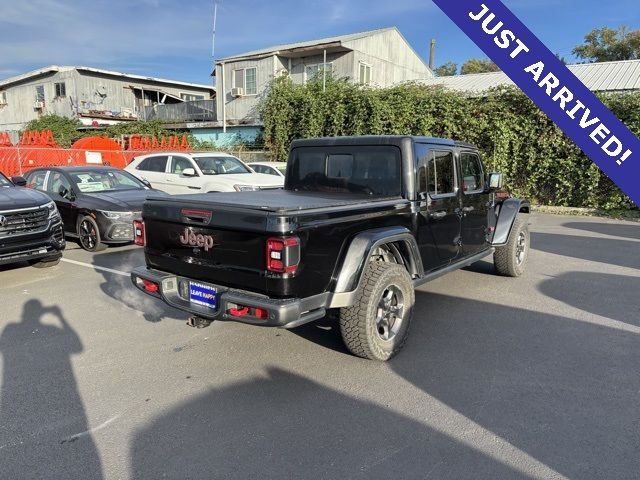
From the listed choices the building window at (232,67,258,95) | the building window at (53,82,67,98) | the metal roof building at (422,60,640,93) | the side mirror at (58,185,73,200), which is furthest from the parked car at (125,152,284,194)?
the building window at (53,82,67,98)

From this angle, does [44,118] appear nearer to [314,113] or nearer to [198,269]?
[314,113]

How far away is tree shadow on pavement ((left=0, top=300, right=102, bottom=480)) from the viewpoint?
106 inches

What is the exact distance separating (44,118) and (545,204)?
36.2 m

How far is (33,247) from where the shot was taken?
6496 mm

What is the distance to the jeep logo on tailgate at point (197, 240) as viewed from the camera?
3.65 meters

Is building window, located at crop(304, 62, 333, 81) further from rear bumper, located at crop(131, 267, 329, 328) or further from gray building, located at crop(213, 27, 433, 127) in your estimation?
rear bumper, located at crop(131, 267, 329, 328)

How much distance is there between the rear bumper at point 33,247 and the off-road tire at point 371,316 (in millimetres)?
4934

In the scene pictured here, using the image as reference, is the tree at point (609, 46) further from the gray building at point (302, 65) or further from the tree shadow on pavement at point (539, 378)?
the tree shadow on pavement at point (539, 378)

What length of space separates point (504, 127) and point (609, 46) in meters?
38.3

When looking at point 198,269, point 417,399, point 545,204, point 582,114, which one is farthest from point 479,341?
point 545,204

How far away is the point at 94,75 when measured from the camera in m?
36.4

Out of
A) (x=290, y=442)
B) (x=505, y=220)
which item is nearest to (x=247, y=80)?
(x=505, y=220)

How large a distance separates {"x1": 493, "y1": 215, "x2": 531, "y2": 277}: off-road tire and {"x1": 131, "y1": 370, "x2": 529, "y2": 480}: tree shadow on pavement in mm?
3991

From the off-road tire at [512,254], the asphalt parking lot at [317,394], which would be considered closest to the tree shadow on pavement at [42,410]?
the asphalt parking lot at [317,394]
